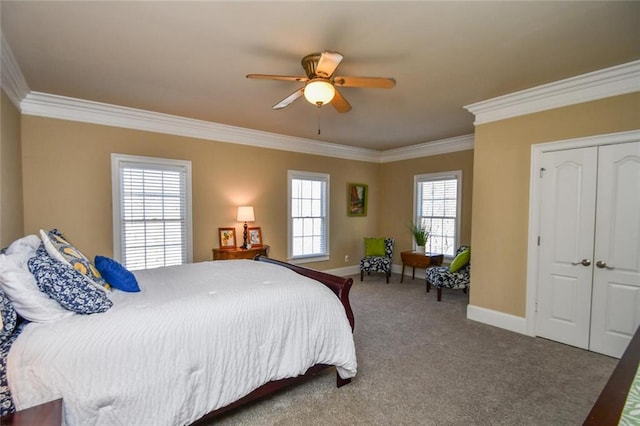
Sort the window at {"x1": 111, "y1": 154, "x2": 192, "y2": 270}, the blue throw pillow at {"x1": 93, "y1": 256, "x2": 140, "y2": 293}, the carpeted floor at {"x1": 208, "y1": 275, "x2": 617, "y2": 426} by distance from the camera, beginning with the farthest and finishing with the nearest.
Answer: the window at {"x1": 111, "y1": 154, "x2": 192, "y2": 270} → the blue throw pillow at {"x1": 93, "y1": 256, "x2": 140, "y2": 293} → the carpeted floor at {"x1": 208, "y1": 275, "x2": 617, "y2": 426}

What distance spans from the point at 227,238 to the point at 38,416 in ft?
12.0

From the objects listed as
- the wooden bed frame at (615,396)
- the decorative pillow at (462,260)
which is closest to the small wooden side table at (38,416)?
the wooden bed frame at (615,396)

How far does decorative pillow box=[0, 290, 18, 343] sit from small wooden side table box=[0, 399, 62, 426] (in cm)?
41

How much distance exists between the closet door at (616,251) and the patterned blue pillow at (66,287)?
13.8 feet

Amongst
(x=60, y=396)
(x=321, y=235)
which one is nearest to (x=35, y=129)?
(x=60, y=396)

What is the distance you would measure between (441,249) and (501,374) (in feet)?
11.5

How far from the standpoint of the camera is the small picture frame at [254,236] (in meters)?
5.09

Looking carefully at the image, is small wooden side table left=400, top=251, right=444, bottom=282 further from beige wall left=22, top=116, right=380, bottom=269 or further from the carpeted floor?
the carpeted floor

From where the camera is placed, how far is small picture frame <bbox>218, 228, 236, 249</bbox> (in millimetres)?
4836

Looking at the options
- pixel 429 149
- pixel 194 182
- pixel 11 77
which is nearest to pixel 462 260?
pixel 429 149

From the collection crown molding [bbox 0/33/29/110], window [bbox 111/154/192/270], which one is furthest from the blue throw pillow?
window [bbox 111/154/192/270]

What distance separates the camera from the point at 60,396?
56.6 inches

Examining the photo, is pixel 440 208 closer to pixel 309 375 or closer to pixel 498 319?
pixel 498 319

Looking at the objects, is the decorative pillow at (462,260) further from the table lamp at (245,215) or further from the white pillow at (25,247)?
the white pillow at (25,247)
